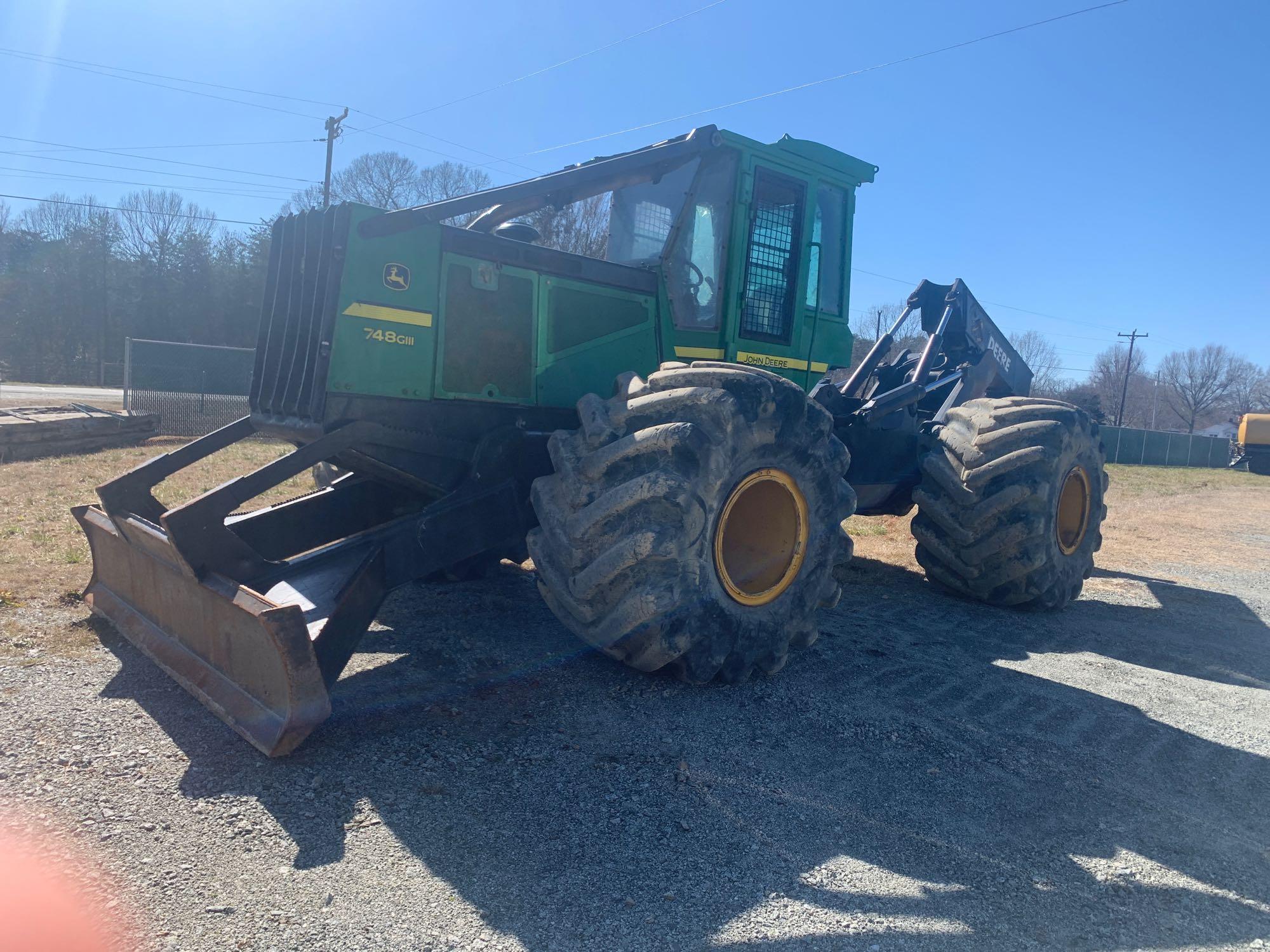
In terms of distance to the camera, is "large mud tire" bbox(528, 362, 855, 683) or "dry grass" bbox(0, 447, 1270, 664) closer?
"large mud tire" bbox(528, 362, 855, 683)

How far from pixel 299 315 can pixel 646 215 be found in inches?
98.5

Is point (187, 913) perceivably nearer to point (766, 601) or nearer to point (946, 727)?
point (766, 601)

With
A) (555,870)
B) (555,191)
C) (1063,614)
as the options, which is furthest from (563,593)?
(1063,614)

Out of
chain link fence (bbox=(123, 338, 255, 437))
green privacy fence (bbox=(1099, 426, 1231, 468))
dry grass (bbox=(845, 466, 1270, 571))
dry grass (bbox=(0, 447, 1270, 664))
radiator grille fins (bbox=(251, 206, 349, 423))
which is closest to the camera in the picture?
radiator grille fins (bbox=(251, 206, 349, 423))

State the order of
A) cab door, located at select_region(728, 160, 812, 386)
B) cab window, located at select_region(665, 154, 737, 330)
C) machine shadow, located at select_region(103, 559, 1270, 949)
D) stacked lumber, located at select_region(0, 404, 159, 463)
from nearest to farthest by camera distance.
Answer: machine shadow, located at select_region(103, 559, 1270, 949) → cab window, located at select_region(665, 154, 737, 330) → cab door, located at select_region(728, 160, 812, 386) → stacked lumber, located at select_region(0, 404, 159, 463)

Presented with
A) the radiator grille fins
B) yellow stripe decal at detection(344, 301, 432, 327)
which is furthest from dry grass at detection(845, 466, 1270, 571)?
the radiator grille fins

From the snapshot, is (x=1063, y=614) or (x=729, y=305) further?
(x=1063, y=614)

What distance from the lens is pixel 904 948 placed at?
2.75 metres

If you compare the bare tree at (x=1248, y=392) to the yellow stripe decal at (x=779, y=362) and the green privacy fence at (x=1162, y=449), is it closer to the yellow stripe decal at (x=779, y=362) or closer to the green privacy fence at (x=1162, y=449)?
the green privacy fence at (x=1162, y=449)

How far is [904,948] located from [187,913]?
2165 mm

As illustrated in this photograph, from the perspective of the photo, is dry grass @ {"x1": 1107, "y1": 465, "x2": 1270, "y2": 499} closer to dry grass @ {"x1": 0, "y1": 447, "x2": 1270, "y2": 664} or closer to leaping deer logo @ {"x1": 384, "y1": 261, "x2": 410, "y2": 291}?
dry grass @ {"x1": 0, "y1": 447, "x2": 1270, "y2": 664}

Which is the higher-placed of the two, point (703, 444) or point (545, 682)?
point (703, 444)

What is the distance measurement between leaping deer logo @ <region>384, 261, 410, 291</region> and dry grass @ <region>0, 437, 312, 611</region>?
10.4 ft

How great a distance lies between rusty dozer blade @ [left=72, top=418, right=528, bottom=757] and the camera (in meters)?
3.68
